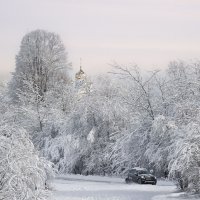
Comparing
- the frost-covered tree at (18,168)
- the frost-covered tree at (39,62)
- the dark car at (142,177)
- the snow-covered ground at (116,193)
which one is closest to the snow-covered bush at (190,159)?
the snow-covered ground at (116,193)

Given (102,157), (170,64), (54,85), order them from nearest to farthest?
1. (102,157)
2. (54,85)
3. (170,64)

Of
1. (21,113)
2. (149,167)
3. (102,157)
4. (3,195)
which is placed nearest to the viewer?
(3,195)

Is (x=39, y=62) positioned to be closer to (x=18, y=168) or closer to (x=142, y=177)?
(x=142, y=177)

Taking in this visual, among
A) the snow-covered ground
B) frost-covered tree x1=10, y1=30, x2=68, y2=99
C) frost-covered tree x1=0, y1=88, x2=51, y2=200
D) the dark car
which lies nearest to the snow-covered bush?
the snow-covered ground

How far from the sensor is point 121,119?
1908 inches

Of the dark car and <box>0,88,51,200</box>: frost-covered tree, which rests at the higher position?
<box>0,88,51,200</box>: frost-covered tree

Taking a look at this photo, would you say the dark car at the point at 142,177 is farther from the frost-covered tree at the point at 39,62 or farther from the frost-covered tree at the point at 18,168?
the frost-covered tree at the point at 39,62

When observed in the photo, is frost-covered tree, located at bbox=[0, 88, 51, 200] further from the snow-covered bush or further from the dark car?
the dark car

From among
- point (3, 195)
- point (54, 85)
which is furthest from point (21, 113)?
point (3, 195)

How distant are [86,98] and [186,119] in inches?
749

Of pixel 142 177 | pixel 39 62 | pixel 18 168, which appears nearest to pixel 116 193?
pixel 142 177

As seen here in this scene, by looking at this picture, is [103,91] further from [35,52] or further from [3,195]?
[3,195]

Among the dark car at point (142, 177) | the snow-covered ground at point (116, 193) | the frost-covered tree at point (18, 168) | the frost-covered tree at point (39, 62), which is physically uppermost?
the frost-covered tree at point (39, 62)

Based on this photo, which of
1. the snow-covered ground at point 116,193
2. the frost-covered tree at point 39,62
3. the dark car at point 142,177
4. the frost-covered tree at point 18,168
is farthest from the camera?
the frost-covered tree at point 39,62
